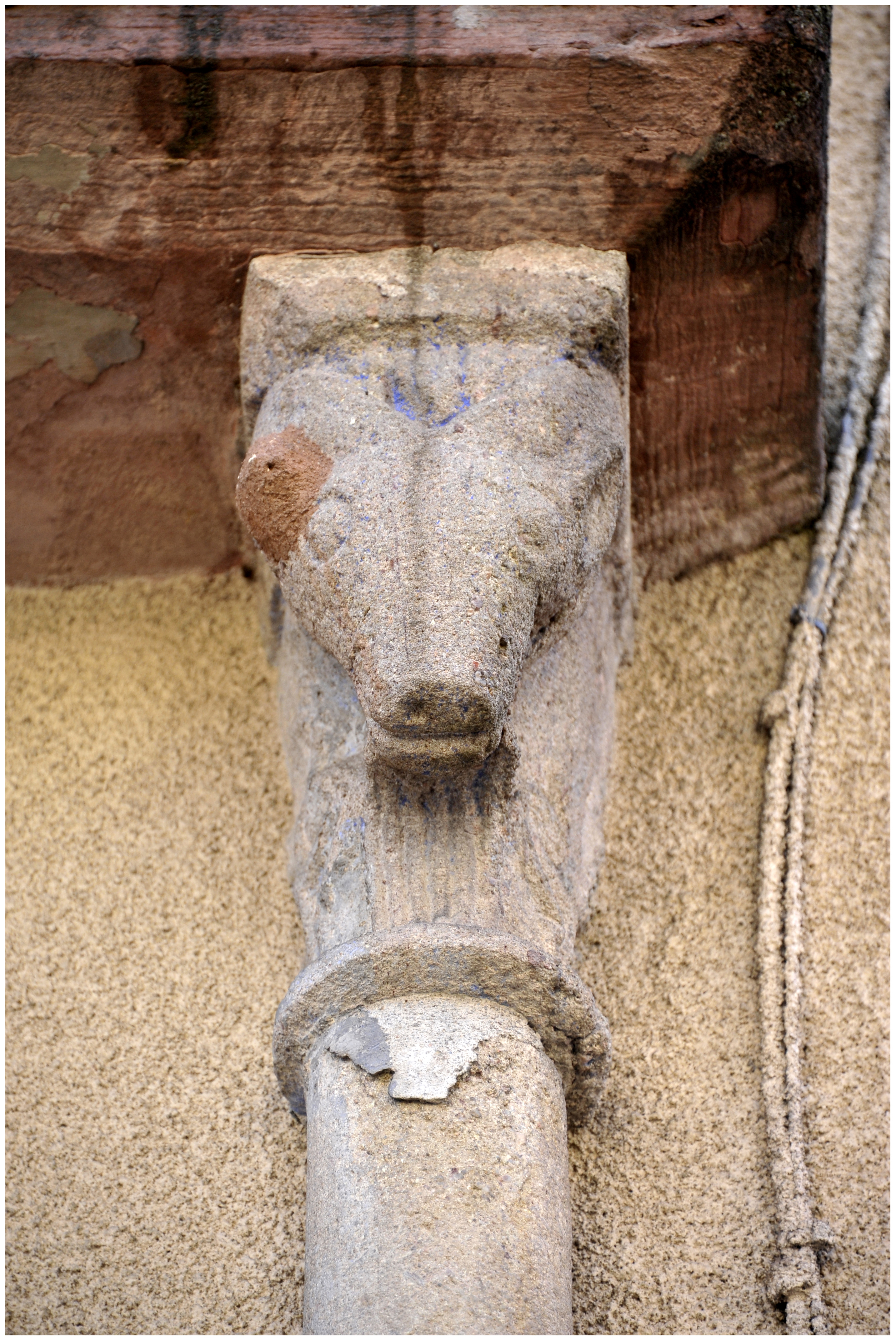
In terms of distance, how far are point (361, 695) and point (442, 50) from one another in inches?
34.9

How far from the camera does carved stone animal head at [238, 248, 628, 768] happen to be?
5.39ft

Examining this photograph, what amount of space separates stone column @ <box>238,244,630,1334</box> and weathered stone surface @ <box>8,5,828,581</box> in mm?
78

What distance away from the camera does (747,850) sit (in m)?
2.13

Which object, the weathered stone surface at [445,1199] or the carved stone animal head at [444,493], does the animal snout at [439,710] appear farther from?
the weathered stone surface at [445,1199]

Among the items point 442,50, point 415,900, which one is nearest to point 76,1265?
point 415,900

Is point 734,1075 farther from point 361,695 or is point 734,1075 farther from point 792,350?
point 792,350

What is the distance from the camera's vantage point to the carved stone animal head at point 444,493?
1.64 meters

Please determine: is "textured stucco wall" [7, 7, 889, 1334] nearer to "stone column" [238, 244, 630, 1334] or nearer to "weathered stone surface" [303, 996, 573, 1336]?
"stone column" [238, 244, 630, 1334]

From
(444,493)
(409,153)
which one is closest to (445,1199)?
(444,493)

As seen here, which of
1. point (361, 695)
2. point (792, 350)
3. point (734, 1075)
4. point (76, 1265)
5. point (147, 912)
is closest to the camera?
point (361, 695)

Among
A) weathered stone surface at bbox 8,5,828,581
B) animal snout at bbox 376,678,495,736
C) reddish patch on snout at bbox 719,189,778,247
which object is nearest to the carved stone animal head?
animal snout at bbox 376,678,495,736

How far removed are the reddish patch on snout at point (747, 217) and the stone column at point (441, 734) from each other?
0.62 feet

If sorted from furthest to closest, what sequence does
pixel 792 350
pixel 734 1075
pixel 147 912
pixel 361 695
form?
1. pixel 792 350
2. pixel 147 912
3. pixel 734 1075
4. pixel 361 695

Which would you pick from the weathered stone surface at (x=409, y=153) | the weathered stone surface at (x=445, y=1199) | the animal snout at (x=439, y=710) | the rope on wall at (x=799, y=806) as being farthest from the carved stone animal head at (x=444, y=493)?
the rope on wall at (x=799, y=806)
